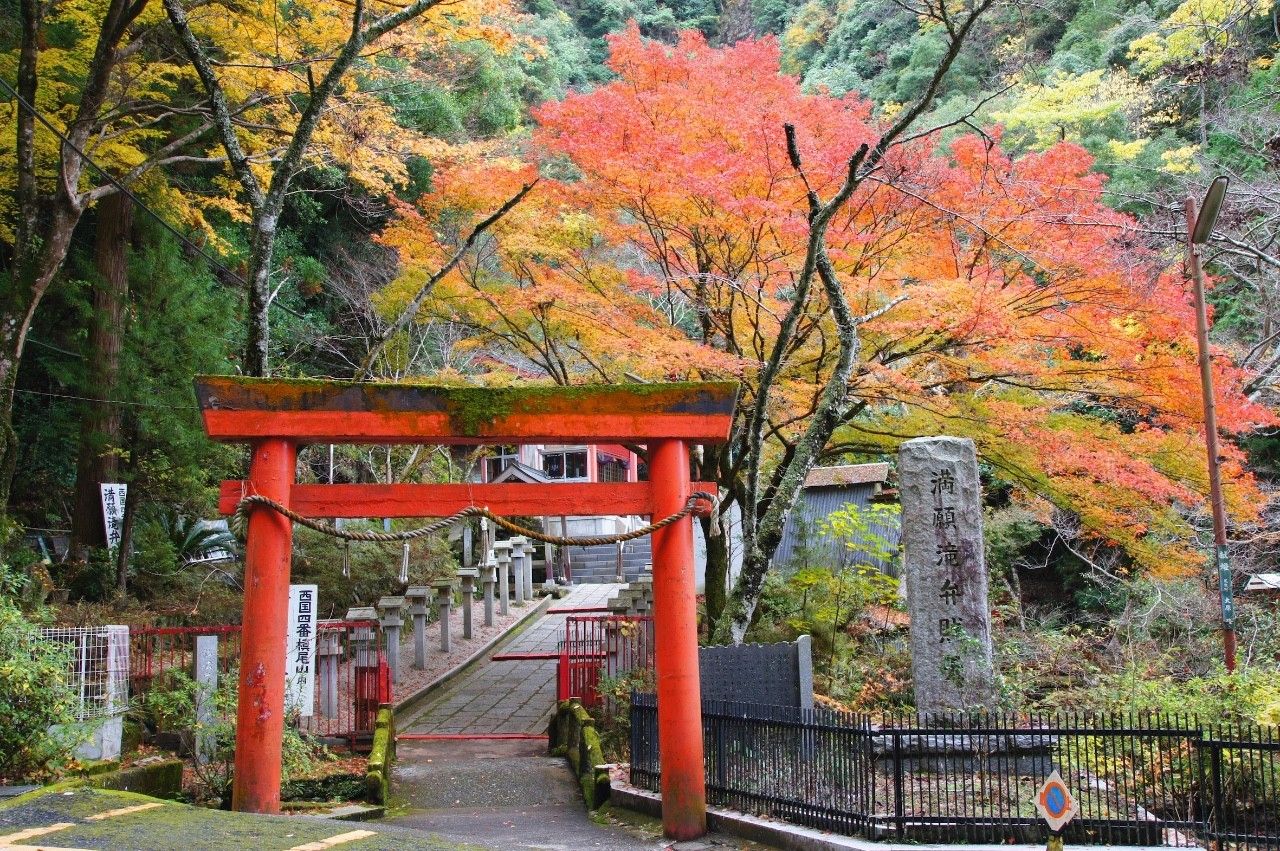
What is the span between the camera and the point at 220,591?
18.9 metres

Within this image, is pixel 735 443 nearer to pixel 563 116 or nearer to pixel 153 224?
pixel 563 116

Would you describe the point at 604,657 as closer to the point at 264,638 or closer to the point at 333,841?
the point at 264,638

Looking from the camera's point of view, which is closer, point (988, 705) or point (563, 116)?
point (988, 705)

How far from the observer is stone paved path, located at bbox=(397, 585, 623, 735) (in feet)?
49.8

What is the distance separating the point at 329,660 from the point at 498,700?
4161 mm

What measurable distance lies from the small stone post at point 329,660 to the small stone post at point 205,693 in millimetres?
2150

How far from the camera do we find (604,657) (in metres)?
14.2

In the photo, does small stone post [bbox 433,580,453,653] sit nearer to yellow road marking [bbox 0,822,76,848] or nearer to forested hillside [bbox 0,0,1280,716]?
forested hillside [bbox 0,0,1280,716]

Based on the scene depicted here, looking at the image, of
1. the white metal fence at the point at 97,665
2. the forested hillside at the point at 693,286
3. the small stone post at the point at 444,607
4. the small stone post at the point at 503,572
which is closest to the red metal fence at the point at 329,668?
the white metal fence at the point at 97,665

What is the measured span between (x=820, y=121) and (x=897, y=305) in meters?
3.13

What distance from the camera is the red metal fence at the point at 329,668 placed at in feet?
39.3

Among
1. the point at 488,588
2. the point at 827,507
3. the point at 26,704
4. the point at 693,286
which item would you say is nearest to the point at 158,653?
the point at 26,704

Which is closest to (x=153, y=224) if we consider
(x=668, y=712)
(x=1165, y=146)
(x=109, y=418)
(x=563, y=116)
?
(x=109, y=418)

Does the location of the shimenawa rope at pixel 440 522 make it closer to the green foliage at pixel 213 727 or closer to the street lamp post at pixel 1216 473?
the green foliage at pixel 213 727
